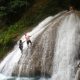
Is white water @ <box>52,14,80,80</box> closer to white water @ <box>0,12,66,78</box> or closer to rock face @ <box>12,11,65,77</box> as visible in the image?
rock face @ <box>12,11,65,77</box>

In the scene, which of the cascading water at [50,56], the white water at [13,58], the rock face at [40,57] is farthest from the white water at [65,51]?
the white water at [13,58]

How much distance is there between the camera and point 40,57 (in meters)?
22.8

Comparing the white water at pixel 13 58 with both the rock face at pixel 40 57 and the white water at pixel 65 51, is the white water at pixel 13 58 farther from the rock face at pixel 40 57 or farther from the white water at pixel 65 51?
the white water at pixel 65 51

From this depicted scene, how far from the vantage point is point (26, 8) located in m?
31.9

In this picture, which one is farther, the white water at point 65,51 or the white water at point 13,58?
the white water at point 13,58

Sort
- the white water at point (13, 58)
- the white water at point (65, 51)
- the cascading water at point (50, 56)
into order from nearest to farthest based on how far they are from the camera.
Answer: the white water at point (65, 51) < the cascading water at point (50, 56) < the white water at point (13, 58)

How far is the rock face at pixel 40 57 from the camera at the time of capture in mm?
22203

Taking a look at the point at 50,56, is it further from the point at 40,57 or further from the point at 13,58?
the point at 13,58

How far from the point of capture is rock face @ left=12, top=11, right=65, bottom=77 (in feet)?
72.8

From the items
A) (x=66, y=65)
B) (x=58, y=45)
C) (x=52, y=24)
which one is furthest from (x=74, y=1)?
(x=66, y=65)

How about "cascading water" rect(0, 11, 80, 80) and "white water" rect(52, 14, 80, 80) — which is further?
"cascading water" rect(0, 11, 80, 80)

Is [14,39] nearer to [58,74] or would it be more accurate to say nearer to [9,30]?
[9,30]

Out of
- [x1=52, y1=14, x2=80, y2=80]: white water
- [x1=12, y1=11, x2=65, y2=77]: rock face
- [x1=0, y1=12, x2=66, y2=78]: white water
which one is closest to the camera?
[x1=52, y1=14, x2=80, y2=80]: white water

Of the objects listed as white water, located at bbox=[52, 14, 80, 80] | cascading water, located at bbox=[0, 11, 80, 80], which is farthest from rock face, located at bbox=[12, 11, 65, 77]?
white water, located at bbox=[52, 14, 80, 80]
